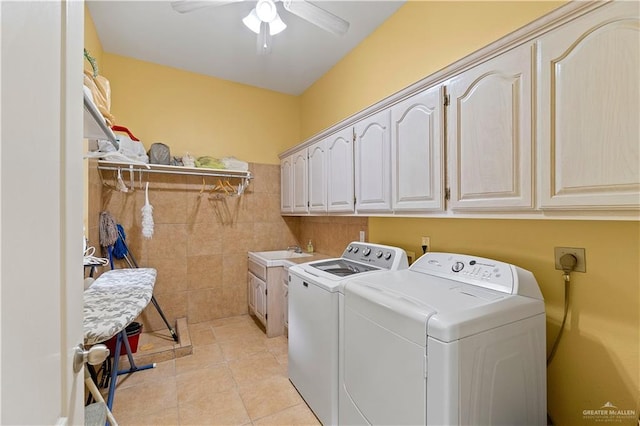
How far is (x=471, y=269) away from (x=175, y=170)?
9.41ft

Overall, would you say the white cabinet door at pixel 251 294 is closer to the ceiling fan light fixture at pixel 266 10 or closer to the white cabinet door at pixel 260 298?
the white cabinet door at pixel 260 298

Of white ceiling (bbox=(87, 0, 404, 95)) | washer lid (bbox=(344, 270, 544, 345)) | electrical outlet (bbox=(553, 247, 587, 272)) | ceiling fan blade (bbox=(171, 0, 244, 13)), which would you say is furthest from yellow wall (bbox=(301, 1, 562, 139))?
washer lid (bbox=(344, 270, 544, 345))

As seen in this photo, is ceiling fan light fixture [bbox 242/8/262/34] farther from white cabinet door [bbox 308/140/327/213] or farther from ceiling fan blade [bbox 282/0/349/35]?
white cabinet door [bbox 308/140/327/213]

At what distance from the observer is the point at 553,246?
4.47 feet

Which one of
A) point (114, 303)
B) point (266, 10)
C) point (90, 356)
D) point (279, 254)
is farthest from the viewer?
point (279, 254)

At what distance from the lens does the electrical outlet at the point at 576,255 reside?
1.25 m

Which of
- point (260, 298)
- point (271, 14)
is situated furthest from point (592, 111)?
point (260, 298)

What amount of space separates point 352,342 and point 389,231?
1114 millimetres

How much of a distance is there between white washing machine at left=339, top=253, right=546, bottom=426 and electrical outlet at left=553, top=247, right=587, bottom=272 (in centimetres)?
18

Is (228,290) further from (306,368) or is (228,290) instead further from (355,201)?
(355,201)

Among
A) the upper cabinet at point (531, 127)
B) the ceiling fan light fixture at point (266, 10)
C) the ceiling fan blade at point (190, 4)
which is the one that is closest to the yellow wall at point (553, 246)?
the upper cabinet at point (531, 127)

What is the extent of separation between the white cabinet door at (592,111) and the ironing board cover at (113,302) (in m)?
1.88

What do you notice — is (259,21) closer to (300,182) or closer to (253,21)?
(253,21)

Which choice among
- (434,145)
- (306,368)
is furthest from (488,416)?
(434,145)
